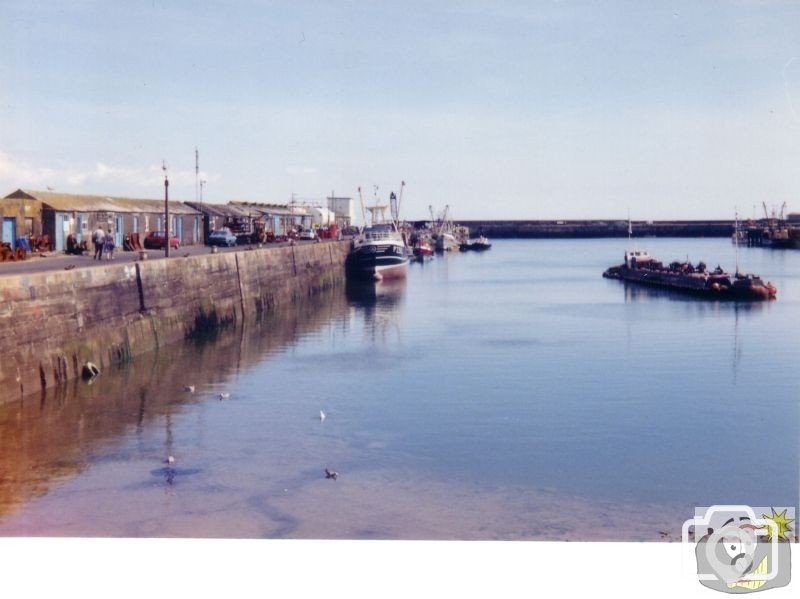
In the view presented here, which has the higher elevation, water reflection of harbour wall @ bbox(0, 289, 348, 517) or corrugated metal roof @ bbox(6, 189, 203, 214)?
corrugated metal roof @ bbox(6, 189, 203, 214)

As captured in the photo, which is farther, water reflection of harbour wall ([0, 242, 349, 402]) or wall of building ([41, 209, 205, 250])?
wall of building ([41, 209, 205, 250])

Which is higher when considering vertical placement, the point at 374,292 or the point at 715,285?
the point at 715,285

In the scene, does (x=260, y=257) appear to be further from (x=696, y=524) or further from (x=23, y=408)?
(x=696, y=524)

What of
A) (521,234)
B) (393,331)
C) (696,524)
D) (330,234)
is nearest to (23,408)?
(696,524)

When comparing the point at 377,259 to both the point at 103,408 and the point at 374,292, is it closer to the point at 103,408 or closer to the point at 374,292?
the point at 374,292

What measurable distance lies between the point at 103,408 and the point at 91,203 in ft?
91.3

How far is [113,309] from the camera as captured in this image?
2973cm

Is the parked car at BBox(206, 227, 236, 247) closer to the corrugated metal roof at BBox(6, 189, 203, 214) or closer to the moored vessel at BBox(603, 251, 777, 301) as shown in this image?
the corrugated metal roof at BBox(6, 189, 203, 214)

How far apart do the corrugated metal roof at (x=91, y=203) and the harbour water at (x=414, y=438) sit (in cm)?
1253

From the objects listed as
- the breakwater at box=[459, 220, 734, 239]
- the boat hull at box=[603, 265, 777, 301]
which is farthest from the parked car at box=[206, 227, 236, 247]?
the breakwater at box=[459, 220, 734, 239]

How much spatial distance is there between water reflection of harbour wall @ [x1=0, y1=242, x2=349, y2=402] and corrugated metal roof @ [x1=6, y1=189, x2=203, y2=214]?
7.86 meters

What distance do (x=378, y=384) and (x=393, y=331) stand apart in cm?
1330

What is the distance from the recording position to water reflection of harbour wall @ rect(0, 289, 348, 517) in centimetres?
1795

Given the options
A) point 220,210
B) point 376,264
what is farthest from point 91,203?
point 376,264
